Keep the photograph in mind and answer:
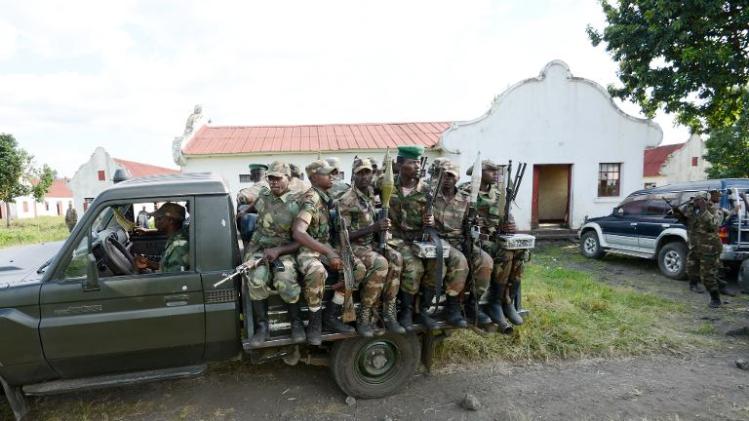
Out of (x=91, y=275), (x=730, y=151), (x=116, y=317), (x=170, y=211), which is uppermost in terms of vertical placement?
(x=730, y=151)

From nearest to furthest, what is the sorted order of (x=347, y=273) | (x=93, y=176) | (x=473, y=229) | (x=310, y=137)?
(x=347, y=273)
(x=473, y=229)
(x=310, y=137)
(x=93, y=176)

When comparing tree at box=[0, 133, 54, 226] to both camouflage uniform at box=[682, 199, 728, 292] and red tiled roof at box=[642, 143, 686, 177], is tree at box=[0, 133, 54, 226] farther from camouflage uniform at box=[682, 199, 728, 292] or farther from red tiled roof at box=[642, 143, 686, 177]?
red tiled roof at box=[642, 143, 686, 177]

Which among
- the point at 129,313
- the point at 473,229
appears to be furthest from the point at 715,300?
the point at 129,313

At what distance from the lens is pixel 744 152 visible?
1443 cm

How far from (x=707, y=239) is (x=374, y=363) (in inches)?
238

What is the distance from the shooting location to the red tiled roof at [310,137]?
1324 centimetres

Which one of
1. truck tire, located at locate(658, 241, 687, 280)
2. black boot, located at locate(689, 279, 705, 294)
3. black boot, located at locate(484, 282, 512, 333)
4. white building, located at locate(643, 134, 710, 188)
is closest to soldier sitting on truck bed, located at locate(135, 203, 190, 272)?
black boot, located at locate(484, 282, 512, 333)

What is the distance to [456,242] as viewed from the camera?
370cm

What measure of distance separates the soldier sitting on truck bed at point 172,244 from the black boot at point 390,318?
162cm

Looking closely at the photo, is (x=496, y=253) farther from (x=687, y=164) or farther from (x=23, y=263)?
(x=687, y=164)

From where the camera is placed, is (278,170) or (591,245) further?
(591,245)

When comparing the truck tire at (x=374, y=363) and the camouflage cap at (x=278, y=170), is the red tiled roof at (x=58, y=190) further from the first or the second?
the truck tire at (x=374, y=363)

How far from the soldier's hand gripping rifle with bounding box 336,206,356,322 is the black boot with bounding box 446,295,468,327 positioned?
0.86m

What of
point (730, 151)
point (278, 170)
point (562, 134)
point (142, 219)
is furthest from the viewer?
point (730, 151)
